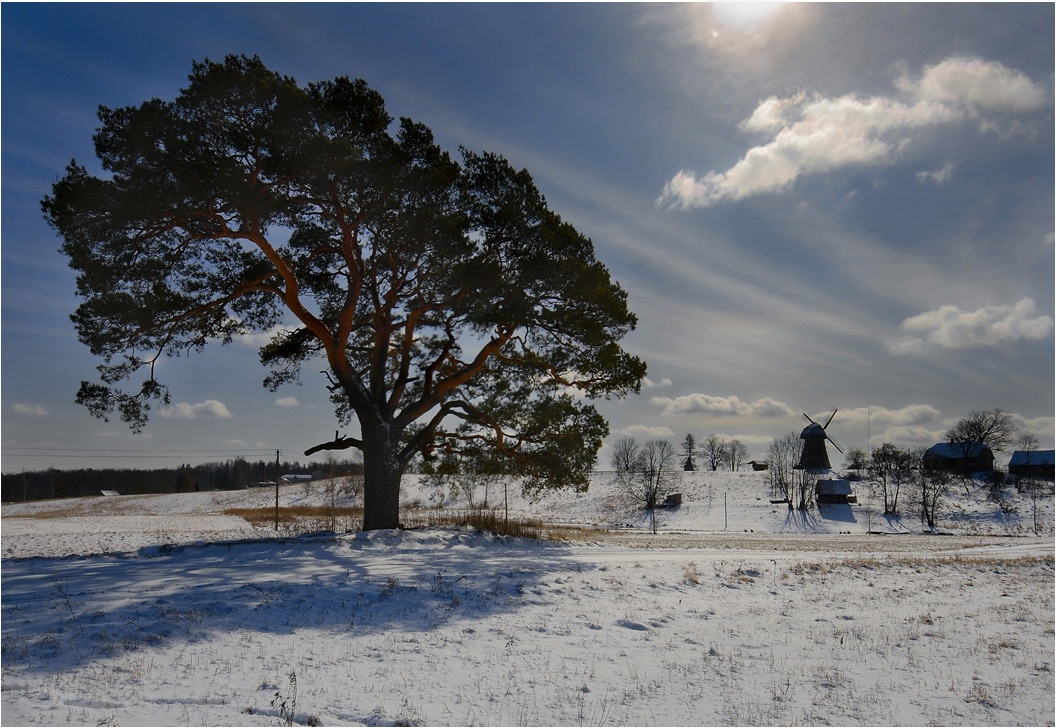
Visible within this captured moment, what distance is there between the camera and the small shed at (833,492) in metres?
65.2

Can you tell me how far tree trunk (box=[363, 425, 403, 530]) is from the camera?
18.0m

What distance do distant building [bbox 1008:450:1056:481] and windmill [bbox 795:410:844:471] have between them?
22511 mm

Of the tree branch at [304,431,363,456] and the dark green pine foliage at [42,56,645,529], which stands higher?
the dark green pine foliage at [42,56,645,529]

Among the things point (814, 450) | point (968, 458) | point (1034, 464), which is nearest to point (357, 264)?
point (814, 450)

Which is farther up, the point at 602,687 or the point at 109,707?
the point at 109,707

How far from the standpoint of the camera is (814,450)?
263 feet

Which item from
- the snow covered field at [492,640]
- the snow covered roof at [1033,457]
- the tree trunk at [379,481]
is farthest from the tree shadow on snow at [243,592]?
the snow covered roof at [1033,457]

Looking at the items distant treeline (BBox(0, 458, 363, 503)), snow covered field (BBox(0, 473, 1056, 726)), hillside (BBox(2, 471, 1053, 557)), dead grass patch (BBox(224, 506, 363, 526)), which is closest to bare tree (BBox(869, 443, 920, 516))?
hillside (BBox(2, 471, 1053, 557))

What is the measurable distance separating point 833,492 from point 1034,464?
36.7m

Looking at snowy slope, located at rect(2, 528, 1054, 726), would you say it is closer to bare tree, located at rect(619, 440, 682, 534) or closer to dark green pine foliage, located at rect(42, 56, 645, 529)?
dark green pine foliage, located at rect(42, 56, 645, 529)

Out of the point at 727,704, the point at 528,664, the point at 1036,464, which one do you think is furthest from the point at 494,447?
the point at 1036,464

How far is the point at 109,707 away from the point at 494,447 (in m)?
14.8

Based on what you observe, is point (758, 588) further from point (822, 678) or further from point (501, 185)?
point (501, 185)

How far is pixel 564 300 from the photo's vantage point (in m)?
18.9
